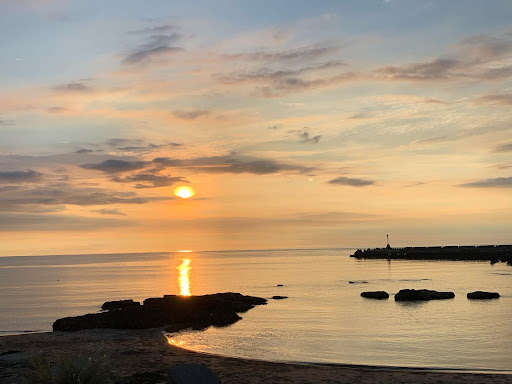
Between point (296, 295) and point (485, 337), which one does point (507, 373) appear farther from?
point (296, 295)

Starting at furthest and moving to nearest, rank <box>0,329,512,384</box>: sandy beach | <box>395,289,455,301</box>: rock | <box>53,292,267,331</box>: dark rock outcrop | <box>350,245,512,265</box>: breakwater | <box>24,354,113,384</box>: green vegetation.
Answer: <box>350,245,512,265</box>: breakwater, <box>395,289,455,301</box>: rock, <box>53,292,267,331</box>: dark rock outcrop, <box>0,329,512,384</box>: sandy beach, <box>24,354,113,384</box>: green vegetation

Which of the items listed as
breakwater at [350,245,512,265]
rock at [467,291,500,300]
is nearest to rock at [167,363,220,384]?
rock at [467,291,500,300]

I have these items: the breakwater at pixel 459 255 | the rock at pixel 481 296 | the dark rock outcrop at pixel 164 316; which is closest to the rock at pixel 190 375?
the dark rock outcrop at pixel 164 316

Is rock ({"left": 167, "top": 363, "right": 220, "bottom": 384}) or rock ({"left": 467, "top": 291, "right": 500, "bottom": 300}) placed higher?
rock ({"left": 167, "top": 363, "right": 220, "bottom": 384})

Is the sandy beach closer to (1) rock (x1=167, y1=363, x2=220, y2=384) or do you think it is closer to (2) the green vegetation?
(2) the green vegetation

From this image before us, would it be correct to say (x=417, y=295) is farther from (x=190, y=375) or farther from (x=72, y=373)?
(x=72, y=373)

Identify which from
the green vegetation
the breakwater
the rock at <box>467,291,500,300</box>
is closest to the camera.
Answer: the green vegetation

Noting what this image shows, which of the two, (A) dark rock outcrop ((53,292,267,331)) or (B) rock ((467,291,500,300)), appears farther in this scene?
(B) rock ((467,291,500,300))

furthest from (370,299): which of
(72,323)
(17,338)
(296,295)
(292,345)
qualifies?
(17,338)

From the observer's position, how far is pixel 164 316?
37219 millimetres

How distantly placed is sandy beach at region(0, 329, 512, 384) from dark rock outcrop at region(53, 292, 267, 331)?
605 centimetres

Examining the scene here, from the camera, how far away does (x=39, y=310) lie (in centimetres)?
5497

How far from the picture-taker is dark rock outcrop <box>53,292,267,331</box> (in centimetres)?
3456

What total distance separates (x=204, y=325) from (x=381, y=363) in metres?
16.5
